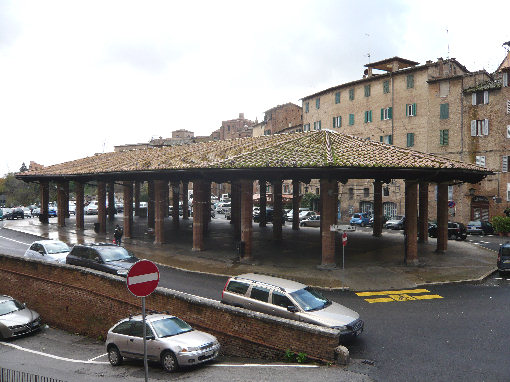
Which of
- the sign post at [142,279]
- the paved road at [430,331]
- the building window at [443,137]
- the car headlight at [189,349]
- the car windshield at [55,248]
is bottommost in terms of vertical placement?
the paved road at [430,331]

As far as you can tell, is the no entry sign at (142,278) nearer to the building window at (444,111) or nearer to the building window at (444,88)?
the building window at (444,111)

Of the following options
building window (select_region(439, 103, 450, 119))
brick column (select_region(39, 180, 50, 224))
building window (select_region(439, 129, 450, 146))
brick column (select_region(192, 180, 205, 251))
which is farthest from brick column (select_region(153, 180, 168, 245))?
building window (select_region(439, 103, 450, 119))

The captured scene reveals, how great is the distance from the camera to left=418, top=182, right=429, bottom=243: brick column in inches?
1236

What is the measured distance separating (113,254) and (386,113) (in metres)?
44.3

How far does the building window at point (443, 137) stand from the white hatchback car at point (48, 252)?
4210 cm

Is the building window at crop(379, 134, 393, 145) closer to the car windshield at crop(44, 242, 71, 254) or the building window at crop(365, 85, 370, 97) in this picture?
the building window at crop(365, 85, 370, 97)

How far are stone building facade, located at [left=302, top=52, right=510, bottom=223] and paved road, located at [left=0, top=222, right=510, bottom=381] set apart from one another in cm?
2882

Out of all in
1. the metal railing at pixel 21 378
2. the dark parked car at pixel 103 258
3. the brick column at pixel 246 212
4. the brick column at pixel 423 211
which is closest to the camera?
the metal railing at pixel 21 378

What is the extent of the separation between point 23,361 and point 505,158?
46.5 metres

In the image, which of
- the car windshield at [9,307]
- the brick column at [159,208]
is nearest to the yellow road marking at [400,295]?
the car windshield at [9,307]

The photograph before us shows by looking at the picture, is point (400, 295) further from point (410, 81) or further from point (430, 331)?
point (410, 81)

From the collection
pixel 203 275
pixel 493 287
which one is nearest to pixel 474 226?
pixel 493 287

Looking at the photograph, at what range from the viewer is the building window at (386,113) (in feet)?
182

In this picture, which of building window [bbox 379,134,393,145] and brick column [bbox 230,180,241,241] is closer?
brick column [bbox 230,180,241,241]
